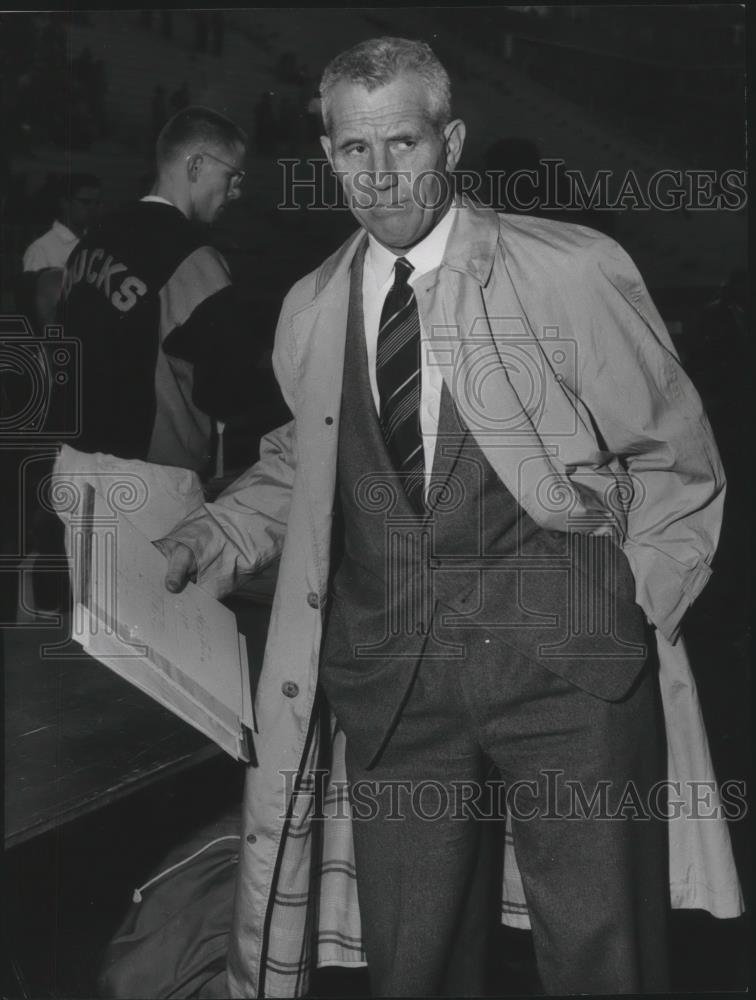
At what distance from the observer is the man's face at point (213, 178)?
2402mm

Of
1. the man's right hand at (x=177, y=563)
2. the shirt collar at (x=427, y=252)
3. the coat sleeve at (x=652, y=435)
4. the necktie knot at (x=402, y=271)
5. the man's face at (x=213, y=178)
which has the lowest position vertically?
the man's right hand at (x=177, y=563)

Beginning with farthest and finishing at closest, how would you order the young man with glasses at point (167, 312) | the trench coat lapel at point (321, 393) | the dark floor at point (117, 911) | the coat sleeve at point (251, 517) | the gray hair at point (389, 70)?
the dark floor at point (117, 911) < the young man with glasses at point (167, 312) < the coat sleeve at point (251, 517) < the trench coat lapel at point (321, 393) < the gray hair at point (389, 70)

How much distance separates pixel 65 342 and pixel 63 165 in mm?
363

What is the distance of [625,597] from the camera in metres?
1.97

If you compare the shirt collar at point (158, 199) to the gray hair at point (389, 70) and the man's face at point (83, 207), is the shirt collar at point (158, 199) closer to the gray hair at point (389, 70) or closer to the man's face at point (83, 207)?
the man's face at point (83, 207)

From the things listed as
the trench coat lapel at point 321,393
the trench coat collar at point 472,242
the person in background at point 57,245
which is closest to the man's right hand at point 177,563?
the trench coat lapel at point 321,393

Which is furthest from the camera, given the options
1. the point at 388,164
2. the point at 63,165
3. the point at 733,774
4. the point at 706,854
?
the point at 733,774

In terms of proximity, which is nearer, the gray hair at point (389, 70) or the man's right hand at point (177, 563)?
the gray hair at point (389, 70)

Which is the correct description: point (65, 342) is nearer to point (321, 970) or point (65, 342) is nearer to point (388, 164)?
point (388, 164)

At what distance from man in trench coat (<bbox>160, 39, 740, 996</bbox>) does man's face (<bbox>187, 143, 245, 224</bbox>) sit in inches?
17.9

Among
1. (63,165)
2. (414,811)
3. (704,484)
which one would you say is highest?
(63,165)

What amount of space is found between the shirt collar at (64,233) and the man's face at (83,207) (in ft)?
0.07

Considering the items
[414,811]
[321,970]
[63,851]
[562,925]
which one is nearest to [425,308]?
[414,811]

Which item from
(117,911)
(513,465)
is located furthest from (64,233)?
(117,911)
